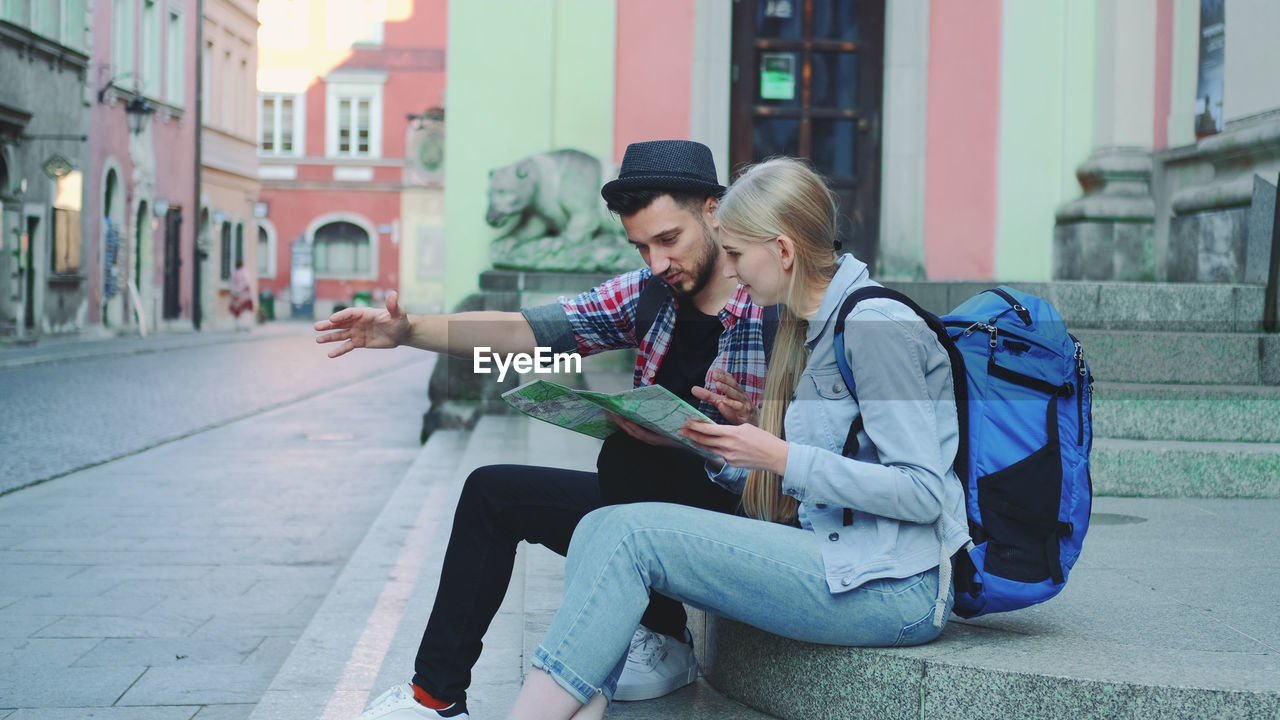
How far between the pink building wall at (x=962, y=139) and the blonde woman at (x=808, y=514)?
8174mm

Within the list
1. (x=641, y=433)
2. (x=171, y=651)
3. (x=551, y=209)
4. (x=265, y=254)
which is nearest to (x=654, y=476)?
(x=641, y=433)

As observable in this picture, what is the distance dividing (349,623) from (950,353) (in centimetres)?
247

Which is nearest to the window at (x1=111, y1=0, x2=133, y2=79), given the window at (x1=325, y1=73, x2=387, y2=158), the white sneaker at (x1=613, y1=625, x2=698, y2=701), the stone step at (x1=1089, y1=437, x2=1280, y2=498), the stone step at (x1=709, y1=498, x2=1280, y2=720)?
the window at (x1=325, y1=73, x2=387, y2=158)

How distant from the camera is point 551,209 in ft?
31.3

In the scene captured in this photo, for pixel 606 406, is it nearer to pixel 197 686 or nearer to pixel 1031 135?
pixel 197 686

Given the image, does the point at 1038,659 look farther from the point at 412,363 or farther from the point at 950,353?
the point at 412,363

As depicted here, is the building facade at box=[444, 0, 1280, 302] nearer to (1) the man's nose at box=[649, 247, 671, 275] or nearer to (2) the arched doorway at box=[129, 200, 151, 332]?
(1) the man's nose at box=[649, 247, 671, 275]

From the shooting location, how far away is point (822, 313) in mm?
2371

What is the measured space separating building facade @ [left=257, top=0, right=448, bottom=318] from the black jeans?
40987 millimetres

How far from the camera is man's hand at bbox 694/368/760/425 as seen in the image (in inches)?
104

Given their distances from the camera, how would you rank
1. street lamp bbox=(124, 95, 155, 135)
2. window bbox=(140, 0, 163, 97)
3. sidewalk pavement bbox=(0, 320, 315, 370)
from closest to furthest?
sidewalk pavement bbox=(0, 320, 315, 370)
street lamp bbox=(124, 95, 155, 135)
window bbox=(140, 0, 163, 97)

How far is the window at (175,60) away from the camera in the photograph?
2802 cm

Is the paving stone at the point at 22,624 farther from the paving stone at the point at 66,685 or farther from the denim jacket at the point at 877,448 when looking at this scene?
the denim jacket at the point at 877,448

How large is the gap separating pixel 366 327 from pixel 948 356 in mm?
1262
